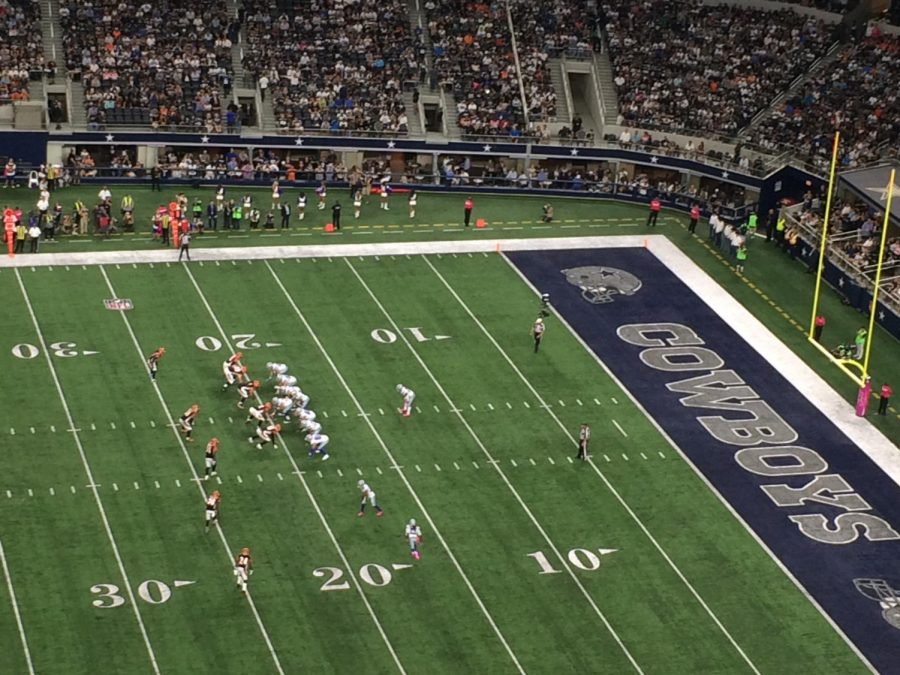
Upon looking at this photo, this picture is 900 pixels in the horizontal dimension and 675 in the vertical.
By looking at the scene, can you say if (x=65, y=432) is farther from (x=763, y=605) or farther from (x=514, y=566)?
(x=763, y=605)

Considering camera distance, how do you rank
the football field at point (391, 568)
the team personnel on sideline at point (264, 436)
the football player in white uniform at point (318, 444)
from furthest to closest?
the team personnel on sideline at point (264, 436) → the football player in white uniform at point (318, 444) → the football field at point (391, 568)

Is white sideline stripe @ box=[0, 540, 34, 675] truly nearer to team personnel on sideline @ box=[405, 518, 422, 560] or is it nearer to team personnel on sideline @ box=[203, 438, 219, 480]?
team personnel on sideline @ box=[203, 438, 219, 480]

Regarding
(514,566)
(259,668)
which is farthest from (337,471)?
(259,668)

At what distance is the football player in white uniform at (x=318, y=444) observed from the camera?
162 ft

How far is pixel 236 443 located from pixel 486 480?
669 centimetres

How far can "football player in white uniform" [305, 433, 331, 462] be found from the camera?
49250 mm

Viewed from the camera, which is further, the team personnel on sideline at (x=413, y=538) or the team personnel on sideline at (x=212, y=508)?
the team personnel on sideline at (x=212, y=508)

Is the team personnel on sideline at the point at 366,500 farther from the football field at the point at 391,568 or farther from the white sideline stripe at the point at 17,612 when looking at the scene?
the white sideline stripe at the point at 17,612

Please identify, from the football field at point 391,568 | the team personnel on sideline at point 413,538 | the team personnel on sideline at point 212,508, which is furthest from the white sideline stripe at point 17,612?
the team personnel on sideline at point 413,538

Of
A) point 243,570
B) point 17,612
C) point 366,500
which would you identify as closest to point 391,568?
point 366,500

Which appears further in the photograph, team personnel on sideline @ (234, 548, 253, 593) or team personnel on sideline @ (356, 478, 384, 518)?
team personnel on sideline @ (356, 478, 384, 518)

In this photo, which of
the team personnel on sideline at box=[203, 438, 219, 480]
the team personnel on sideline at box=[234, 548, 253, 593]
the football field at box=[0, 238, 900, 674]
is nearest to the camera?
the football field at box=[0, 238, 900, 674]

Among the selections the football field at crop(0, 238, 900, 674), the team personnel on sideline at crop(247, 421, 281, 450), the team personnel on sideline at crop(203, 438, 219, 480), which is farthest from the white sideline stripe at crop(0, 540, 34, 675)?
the team personnel on sideline at crop(247, 421, 281, 450)

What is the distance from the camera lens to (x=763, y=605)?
44500mm
